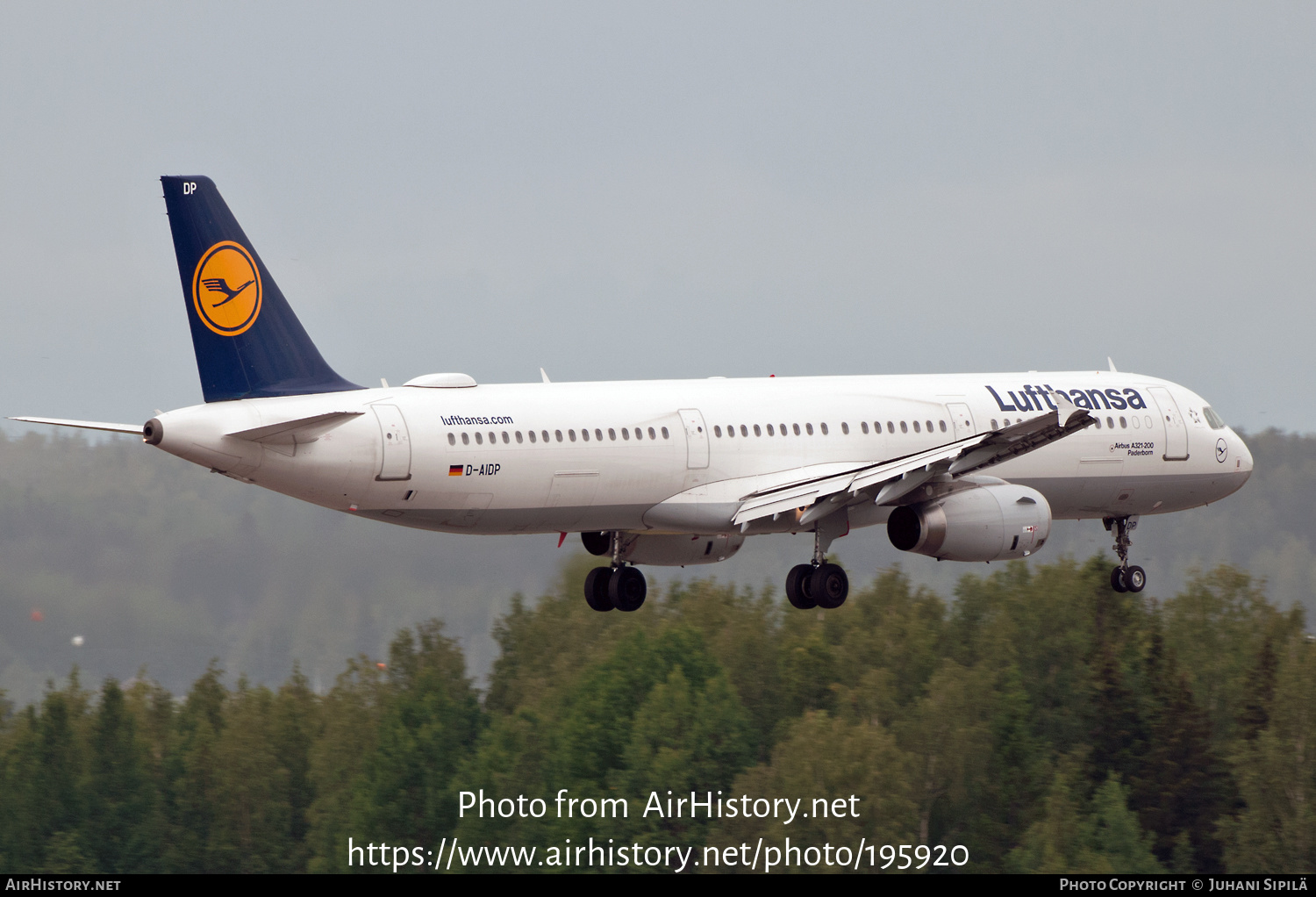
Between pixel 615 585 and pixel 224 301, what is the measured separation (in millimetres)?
12170

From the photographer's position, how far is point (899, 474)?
39.5m

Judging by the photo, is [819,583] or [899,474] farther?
[819,583]

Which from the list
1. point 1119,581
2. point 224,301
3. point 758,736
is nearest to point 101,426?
point 224,301

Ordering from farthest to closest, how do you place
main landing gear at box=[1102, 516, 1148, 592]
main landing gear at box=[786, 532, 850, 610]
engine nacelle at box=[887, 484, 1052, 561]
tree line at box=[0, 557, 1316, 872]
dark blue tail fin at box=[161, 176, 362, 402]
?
tree line at box=[0, 557, 1316, 872]
main landing gear at box=[1102, 516, 1148, 592]
main landing gear at box=[786, 532, 850, 610]
engine nacelle at box=[887, 484, 1052, 561]
dark blue tail fin at box=[161, 176, 362, 402]

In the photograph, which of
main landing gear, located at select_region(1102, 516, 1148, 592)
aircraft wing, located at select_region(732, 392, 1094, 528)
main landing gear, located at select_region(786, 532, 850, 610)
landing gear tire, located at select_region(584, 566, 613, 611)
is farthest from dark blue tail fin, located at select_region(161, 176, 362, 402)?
main landing gear, located at select_region(1102, 516, 1148, 592)

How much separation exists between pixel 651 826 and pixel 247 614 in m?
21.6

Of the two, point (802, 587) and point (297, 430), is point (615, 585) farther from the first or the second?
point (297, 430)

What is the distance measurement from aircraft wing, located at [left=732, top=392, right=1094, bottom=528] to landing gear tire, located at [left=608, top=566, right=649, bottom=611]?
413 cm

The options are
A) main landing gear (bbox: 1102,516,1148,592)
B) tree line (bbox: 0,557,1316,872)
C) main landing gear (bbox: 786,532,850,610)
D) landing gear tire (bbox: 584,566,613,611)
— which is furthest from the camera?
tree line (bbox: 0,557,1316,872)

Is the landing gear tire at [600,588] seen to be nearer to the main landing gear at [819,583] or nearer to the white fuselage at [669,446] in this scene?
the white fuselage at [669,446]

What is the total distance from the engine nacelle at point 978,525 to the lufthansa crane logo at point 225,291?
14532mm

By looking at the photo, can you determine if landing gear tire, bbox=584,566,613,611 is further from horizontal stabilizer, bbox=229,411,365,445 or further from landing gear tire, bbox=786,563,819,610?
horizontal stabilizer, bbox=229,411,365,445

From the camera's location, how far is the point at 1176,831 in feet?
308

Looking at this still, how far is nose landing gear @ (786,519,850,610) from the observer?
42.4 m
